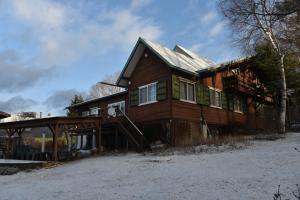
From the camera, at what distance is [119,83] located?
25672mm

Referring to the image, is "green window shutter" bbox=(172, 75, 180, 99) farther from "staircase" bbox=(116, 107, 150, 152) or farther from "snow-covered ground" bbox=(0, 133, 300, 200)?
"snow-covered ground" bbox=(0, 133, 300, 200)

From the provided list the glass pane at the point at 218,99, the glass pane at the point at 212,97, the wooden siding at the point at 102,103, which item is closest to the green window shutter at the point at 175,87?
the glass pane at the point at 212,97

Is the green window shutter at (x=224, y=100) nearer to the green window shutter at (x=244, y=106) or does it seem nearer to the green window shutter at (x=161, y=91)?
the green window shutter at (x=244, y=106)

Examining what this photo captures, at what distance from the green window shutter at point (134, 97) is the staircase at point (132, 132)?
4.14ft

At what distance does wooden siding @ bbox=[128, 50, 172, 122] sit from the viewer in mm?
21836

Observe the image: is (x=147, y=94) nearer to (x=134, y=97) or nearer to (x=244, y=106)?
(x=134, y=97)

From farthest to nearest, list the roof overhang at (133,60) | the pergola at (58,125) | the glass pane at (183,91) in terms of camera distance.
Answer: the roof overhang at (133,60), the glass pane at (183,91), the pergola at (58,125)

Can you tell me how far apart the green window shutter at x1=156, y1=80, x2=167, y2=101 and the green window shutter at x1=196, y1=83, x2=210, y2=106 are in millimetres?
2492

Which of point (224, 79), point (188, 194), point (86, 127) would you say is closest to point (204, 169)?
point (188, 194)

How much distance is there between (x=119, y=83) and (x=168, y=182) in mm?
15366

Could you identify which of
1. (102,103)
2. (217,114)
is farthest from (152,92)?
(102,103)

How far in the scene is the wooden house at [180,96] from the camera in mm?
21781

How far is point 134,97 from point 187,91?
386 centimetres

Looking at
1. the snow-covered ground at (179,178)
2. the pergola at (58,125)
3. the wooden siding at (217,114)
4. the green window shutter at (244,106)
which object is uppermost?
the green window shutter at (244,106)
